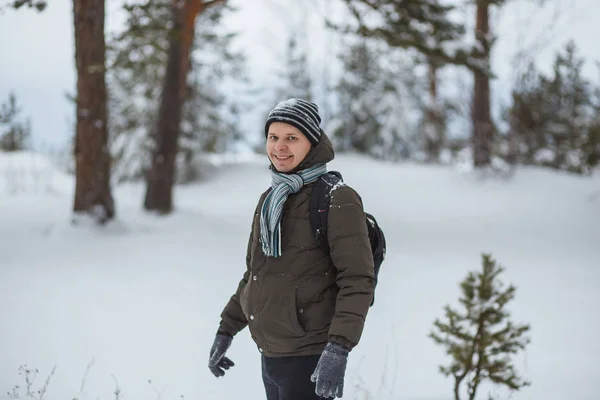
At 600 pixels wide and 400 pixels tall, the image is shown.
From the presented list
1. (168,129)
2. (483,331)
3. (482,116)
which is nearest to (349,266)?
(483,331)

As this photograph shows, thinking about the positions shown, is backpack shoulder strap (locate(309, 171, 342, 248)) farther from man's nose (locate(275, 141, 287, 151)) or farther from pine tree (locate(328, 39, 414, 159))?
pine tree (locate(328, 39, 414, 159))

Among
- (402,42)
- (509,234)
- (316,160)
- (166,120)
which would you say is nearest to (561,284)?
(509,234)

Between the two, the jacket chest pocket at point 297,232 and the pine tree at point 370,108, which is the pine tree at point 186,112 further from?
the jacket chest pocket at point 297,232

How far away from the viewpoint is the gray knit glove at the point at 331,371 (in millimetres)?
1904

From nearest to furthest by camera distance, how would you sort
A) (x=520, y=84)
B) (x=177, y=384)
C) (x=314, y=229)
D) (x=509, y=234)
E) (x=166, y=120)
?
(x=314, y=229)
(x=177, y=384)
(x=509, y=234)
(x=166, y=120)
(x=520, y=84)

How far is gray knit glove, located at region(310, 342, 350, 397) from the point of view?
1904mm

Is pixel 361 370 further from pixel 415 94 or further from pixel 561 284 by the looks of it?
pixel 415 94

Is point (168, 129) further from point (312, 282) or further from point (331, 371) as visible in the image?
point (331, 371)

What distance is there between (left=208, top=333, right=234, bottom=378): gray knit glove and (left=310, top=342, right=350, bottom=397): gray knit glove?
0.70 metres

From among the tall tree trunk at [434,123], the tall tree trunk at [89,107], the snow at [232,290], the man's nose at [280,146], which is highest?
the tall tree trunk at [434,123]

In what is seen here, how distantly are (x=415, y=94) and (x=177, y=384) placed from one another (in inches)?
937

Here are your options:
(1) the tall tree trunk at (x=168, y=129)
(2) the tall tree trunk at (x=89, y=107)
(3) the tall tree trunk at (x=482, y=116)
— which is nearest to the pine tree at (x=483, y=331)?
(2) the tall tree trunk at (x=89, y=107)

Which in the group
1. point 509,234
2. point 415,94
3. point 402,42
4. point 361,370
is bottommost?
point 361,370

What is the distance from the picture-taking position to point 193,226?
925 centimetres
